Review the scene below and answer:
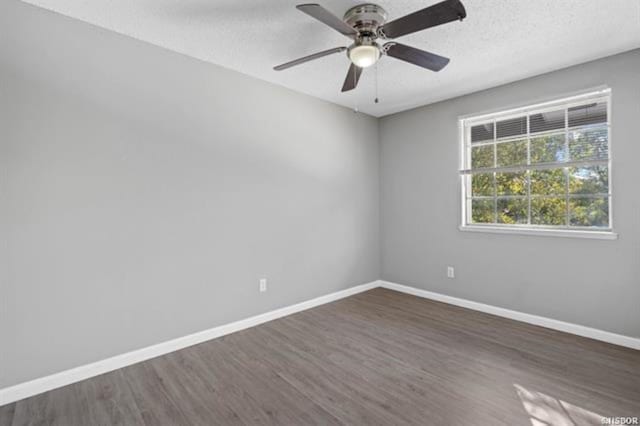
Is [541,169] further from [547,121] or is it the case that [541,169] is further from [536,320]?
[536,320]

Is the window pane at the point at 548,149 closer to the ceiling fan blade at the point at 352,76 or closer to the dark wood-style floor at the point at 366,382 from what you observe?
the dark wood-style floor at the point at 366,382

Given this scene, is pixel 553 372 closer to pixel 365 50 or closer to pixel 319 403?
pixel 319 403

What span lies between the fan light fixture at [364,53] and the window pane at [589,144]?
2.31 m

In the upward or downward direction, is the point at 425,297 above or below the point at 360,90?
below

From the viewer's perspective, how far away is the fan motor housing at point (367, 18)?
1981 mm

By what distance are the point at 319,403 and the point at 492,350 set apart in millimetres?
1593

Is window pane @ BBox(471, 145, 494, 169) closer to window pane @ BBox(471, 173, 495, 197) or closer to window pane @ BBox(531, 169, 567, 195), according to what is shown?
window pane @ BBox(471, 173, 495, 197)

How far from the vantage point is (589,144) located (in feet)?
9.49

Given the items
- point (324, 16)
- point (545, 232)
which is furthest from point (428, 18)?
point (545, 232)

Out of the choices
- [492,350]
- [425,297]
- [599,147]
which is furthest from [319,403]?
[599,147]

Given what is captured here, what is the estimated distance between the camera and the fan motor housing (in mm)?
1981

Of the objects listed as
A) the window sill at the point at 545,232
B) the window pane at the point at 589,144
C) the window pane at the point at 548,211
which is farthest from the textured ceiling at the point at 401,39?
the window sill at the point at 545,232

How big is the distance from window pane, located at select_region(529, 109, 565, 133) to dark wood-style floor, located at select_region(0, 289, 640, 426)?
2009mm

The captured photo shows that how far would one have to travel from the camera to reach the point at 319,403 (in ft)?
6.34
